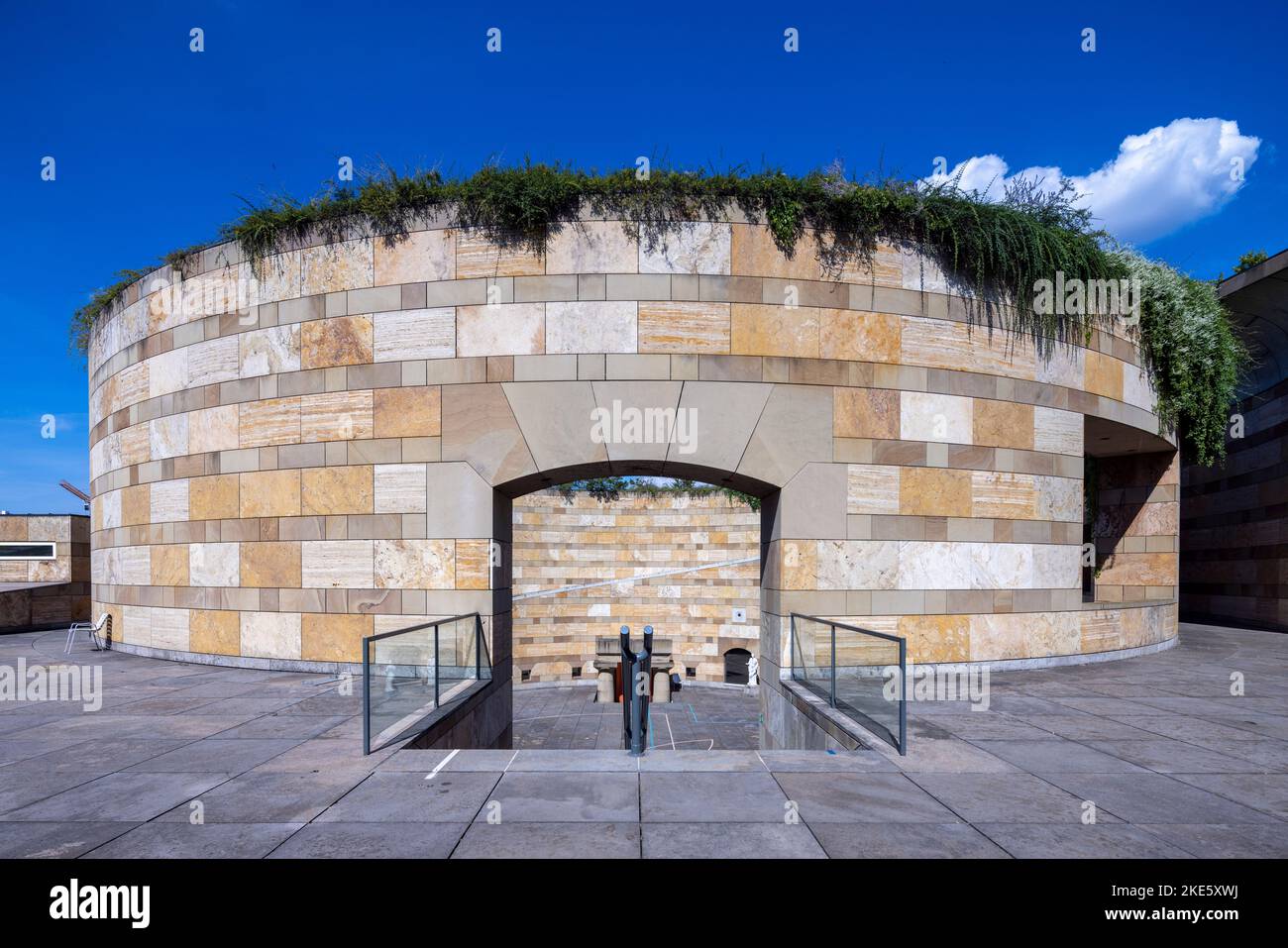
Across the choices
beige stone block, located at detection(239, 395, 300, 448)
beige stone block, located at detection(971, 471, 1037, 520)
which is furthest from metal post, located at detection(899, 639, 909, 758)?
beige stone block, located at detection(239, 395, 300, 448)

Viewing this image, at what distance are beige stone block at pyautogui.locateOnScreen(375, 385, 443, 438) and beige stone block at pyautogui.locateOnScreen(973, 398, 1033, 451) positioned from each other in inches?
272

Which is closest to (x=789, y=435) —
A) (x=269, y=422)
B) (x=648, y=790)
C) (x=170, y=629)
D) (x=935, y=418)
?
(x=935, y=418)

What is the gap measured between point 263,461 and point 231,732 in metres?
4.23

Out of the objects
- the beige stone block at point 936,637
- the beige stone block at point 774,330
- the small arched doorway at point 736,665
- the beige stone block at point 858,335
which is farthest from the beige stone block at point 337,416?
the small arched doorway at point 736,665

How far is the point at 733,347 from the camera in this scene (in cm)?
854

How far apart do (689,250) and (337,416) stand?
4.93 meters

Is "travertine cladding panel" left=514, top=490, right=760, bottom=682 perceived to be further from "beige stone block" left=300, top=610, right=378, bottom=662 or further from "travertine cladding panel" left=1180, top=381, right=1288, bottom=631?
"beige stone block" left=300, top=610, right=378, bottom=662

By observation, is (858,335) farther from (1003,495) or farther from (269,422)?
(269,422)

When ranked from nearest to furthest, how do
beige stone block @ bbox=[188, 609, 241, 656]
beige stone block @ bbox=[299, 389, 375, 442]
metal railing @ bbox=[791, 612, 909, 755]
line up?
metal railing @ bbox=[791, 612, 909, 755] < beige stone block @ bbox=[299, 389, 375, 442] < beige stone block @ bbox=[188, 609, 241, 656]

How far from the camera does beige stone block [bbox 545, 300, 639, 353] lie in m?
8.48

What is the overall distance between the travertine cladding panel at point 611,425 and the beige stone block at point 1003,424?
41 mm
